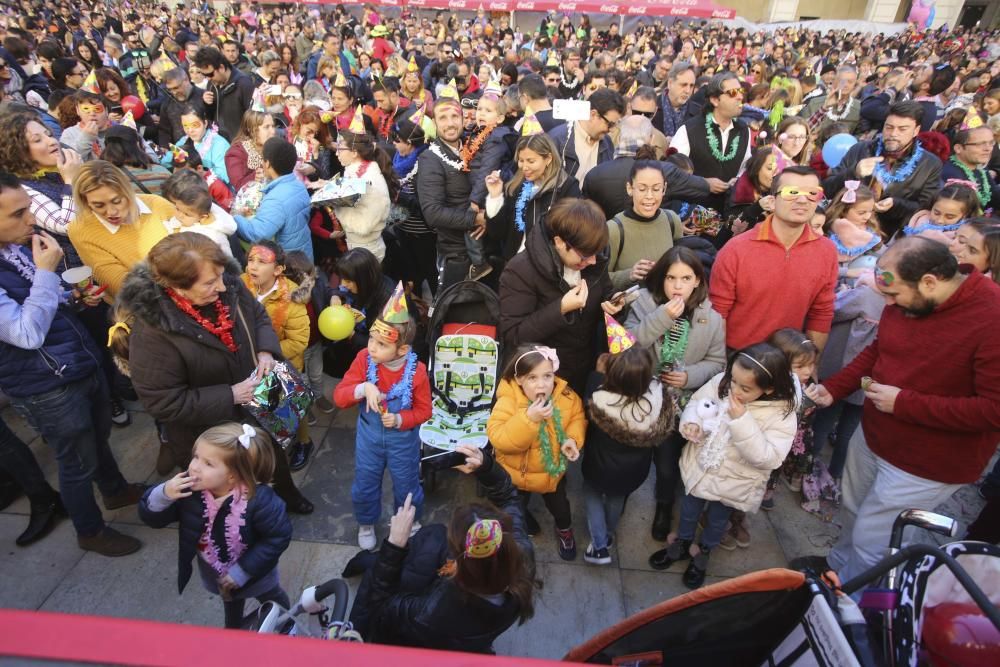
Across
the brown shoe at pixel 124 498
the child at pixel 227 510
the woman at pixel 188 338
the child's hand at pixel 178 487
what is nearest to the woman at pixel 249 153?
the woman at pixel 188 338

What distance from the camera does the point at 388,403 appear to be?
2988mm

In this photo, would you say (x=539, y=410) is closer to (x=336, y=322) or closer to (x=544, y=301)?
(x=544, y=301)

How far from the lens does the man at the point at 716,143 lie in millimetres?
5062

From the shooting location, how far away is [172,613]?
288 cm

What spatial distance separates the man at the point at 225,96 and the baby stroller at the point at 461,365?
5.30 m

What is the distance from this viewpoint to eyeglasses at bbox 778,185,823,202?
118 inches

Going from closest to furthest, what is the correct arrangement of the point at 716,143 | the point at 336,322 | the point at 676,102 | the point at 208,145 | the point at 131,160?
the point at 336,322 < the point at 131,160 < the point at 716,143 < the point at 208,145 < the point at 676,102

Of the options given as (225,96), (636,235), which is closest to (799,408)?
(636,235)

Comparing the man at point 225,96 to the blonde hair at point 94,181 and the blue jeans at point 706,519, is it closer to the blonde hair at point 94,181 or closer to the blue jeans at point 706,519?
the blonde hair at point 94,181

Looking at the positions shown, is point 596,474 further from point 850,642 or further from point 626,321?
point 850,642

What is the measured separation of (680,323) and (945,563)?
1849 mm

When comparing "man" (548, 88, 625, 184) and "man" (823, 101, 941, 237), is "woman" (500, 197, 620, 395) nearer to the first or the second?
"man" (548, 88, 625, 184)

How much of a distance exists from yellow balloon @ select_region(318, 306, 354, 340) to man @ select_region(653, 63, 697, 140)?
4.68m

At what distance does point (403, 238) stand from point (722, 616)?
4.34 meters
